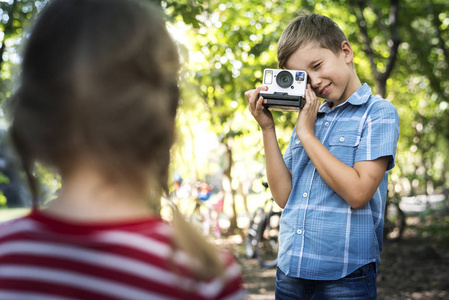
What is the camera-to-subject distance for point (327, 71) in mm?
1788

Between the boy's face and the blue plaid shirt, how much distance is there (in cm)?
5

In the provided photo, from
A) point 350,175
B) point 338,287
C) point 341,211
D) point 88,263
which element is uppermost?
point 88,263

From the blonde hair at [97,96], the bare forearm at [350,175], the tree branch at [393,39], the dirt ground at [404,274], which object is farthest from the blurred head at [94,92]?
the tree branch at [393,39]

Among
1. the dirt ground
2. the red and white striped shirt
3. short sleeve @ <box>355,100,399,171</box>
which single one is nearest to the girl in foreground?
the red and white striped shirt

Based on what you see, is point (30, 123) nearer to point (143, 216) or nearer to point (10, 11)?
point (143, 216)

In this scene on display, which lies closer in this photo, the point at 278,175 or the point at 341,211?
the point at 341,211

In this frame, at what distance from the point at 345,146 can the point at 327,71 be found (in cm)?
32

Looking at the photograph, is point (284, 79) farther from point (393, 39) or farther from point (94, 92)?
point (393, 39)

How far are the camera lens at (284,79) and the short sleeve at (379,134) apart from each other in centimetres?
35

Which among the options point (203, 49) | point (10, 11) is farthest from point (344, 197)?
point (203, 49)

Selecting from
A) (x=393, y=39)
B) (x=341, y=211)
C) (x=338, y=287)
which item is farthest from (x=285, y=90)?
(x=393, y=39)

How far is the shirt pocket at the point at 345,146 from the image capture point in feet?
5.47

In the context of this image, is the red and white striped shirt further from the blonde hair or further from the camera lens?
the camera lens

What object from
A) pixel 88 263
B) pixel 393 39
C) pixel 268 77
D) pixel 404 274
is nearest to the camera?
pixel 88 263
